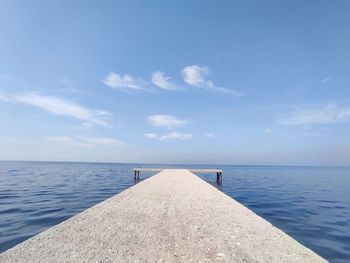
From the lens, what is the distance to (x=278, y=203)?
57.1 feet

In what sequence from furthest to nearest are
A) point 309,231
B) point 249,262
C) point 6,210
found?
1. point 6,210
2. point 309,231
3. point 249,262

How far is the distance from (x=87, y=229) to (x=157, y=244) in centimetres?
234

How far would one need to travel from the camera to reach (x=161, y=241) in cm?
556

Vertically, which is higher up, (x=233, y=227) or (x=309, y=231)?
(x=233, y=227)

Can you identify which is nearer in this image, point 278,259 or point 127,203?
point 278,259

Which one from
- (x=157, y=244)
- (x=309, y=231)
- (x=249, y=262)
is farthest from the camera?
(x=309, y=231)

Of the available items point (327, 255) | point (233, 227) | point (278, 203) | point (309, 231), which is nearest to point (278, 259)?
point (233, 227)

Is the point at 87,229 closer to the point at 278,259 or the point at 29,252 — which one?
the point at 29,252

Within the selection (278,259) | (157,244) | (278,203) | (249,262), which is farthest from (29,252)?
(278,203)

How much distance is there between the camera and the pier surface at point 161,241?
15.3ft

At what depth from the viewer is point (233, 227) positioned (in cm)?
683

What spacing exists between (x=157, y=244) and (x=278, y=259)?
105 inches

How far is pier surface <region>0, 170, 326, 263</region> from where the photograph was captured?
15.3 ft

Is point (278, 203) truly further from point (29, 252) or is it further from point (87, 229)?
point (29, 252)
